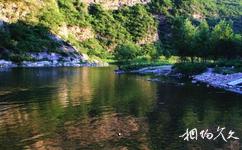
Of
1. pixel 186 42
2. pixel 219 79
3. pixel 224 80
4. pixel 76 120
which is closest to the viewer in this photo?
pixel 76 120

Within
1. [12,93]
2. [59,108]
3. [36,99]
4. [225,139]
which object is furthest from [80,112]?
[12,93]

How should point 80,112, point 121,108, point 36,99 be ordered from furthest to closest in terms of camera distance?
1. point 36,99
2. point 121,108
3. point 80,112

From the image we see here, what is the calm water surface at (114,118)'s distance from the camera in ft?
117

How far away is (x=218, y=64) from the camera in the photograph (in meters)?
113

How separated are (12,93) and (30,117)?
2532cm

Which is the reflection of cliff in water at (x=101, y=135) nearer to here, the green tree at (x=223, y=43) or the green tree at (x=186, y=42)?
the green tree at (x=223, y=43)

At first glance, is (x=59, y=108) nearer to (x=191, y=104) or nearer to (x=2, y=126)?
(x=2, y=126)

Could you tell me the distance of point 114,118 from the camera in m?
46.7

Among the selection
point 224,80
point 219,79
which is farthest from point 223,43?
point 224,80

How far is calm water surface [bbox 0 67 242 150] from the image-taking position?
117ft
